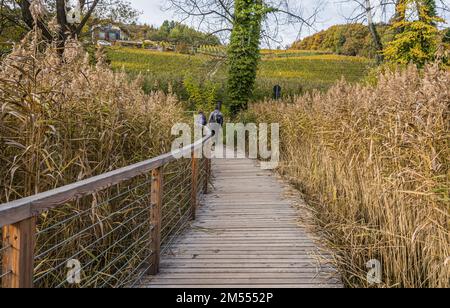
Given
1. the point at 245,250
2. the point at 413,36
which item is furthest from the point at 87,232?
the point at 413,36

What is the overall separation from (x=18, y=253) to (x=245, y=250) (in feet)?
7.54

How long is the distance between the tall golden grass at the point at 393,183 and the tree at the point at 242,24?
12.3 metres

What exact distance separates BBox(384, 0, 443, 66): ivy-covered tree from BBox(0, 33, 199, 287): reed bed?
14274 millimetres

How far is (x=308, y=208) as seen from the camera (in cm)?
474

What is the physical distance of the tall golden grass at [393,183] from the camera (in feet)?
7.97

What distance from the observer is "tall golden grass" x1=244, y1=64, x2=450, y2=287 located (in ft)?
7.97

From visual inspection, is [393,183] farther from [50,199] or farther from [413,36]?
[413,36]

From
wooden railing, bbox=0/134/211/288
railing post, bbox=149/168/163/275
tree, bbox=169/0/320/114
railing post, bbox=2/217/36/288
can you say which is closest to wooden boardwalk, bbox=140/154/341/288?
railing post, bbox=149/168/163/275

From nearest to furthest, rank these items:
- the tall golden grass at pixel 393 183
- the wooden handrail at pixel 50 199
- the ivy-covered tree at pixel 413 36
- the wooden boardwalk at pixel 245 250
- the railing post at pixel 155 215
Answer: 1. the wooden handrail at pixel 50 199
2. the tall golden grass at pixel 393 183
3. the wooden boardwalk at pixel 245 250
4. the railing post at pixel 155 215
5. the ivy-covered tree at pixel 413 36

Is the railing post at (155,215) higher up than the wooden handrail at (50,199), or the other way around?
the wooden handrail at (50,199)

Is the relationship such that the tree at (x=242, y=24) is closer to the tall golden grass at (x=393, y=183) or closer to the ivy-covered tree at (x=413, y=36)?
the ivy-covered tree at (x=413, y=36)

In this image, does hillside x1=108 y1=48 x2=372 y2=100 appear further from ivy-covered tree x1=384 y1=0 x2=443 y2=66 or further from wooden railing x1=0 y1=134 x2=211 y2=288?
wooden railing x1=0 y1=134 x2=211 y2=288

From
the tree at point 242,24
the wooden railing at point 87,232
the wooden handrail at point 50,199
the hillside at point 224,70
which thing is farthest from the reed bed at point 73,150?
the hillside at point 224,70
